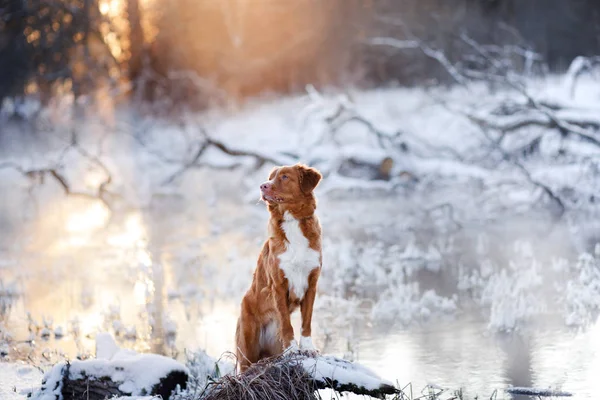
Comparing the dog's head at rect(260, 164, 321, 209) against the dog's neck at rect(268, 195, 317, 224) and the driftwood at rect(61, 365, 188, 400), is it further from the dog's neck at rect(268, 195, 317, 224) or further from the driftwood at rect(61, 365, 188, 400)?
the driftwood at rect(61, 365, 188, 400)

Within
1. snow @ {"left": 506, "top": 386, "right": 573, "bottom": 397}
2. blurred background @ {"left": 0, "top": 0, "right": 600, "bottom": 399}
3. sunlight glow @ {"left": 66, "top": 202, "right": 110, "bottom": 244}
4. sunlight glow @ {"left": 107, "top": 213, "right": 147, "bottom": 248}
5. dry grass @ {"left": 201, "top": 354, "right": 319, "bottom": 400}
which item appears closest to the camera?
dry grass @ {"left": 201, "top": 354, "right": 319, "bottom": 400}

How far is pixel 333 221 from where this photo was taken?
1741cm

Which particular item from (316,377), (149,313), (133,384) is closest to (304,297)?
(316,377)

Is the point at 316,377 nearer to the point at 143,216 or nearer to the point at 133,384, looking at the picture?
the point at 133,384

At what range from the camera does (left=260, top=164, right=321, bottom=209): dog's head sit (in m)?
5.91

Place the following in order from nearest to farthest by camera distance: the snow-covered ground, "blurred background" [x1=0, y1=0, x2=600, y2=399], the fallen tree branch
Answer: "blurred background" [x1=0, y1=0, x2=600, y2=399] < the snow-covered ground < the fallen tree branch

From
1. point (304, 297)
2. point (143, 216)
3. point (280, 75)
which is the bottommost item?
point (143, 216)

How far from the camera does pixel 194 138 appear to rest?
24359 millimetres

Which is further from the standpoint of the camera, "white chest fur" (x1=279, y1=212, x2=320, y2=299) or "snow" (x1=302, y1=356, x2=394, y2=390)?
"white chest fur" (x1=279, y1=212, x2=320, y2=299)

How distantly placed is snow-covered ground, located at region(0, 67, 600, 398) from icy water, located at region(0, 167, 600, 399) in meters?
0.05

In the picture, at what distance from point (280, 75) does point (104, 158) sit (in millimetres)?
5431

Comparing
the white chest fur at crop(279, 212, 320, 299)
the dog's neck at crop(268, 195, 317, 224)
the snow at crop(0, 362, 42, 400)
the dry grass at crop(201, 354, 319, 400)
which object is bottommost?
the snow at crop(0, 362, 42, 400)

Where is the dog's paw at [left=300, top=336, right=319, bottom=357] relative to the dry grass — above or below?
above

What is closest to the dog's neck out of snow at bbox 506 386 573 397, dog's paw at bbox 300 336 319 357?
dog's paw at bbox 300 336 319 357
